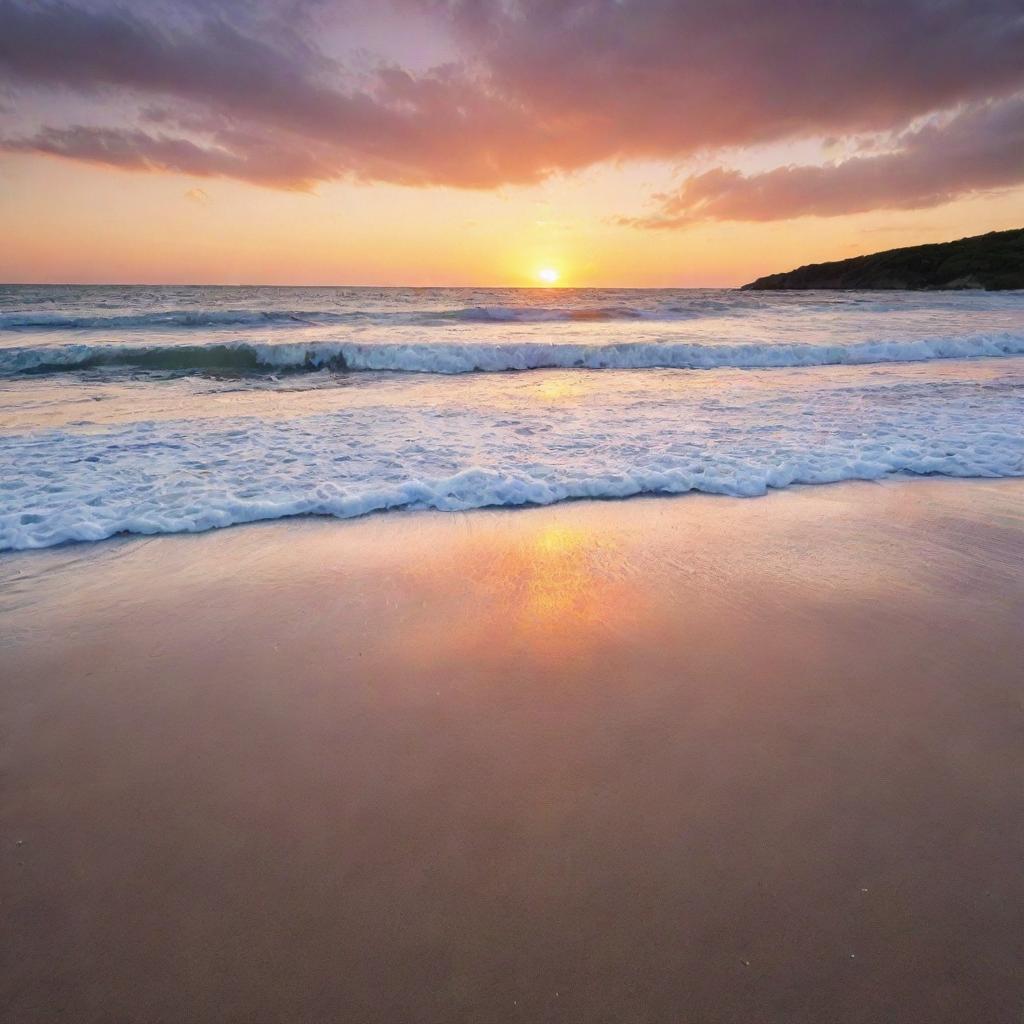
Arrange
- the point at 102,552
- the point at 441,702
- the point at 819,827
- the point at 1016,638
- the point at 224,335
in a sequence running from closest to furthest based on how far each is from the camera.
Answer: the point at 819,827 < the point at 441,702 < the point at 1016,638 < the point at 102,552 < the point at 224,335

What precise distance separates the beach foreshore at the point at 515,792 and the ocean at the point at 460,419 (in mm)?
1219

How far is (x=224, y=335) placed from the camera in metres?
17.0

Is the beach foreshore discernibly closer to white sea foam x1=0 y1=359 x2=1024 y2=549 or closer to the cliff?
white sea foam x1=0 y1=359 x2=1024 y2=549

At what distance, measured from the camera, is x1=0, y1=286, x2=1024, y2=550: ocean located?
4543 millimetres

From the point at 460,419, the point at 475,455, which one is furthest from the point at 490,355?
the point at 475,455

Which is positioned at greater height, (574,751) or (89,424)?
(574,751)

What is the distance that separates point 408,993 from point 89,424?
764 cm

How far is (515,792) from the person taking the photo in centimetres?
→ 184

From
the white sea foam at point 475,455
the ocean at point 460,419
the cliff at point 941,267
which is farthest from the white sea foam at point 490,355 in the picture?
the cliff at point 941,267

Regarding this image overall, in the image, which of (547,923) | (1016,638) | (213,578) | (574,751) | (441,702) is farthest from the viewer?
(213,578)

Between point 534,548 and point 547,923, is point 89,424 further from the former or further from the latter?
point 547,923

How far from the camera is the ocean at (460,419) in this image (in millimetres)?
4543

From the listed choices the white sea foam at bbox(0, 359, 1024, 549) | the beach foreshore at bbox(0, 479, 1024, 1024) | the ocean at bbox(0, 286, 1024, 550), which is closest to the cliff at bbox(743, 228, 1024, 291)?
the ocean at bbox(0, 286, 1024, 550)

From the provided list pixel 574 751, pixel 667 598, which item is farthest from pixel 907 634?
pixel 574 751
